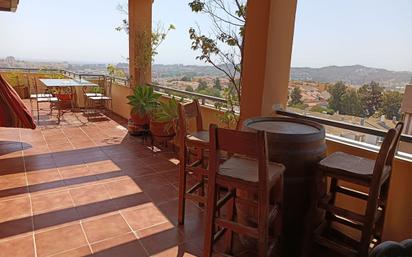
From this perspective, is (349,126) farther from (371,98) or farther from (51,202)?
(51,202)

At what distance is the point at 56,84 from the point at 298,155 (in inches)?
229

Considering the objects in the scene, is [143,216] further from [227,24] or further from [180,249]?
[227,24]

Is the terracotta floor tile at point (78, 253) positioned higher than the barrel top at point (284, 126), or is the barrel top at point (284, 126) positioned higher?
the barrel top at point (284, 126)

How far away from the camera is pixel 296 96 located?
2775mm

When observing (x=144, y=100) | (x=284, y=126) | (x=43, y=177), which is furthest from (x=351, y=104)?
(x=43, y=177)

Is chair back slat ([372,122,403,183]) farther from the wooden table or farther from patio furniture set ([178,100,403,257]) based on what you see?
the wooden table

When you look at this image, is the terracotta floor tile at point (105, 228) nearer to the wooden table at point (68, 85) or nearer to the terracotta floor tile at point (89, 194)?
the terracotta floor tile at point (89, 194)

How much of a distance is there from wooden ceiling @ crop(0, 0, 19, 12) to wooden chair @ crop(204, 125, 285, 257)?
6268 millimetres

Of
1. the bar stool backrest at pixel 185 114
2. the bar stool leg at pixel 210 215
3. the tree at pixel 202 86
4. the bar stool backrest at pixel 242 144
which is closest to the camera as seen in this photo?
the bar stool backrest at pixel 242 144

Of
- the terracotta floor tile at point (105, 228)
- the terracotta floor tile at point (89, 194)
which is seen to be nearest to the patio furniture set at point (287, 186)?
the terracotta floor tile at point (105, 228)

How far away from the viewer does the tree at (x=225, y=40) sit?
9.54 ft

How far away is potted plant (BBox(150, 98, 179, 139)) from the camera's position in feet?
12.7

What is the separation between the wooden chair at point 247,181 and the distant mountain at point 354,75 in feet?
4.14

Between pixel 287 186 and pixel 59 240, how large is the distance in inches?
68.8
